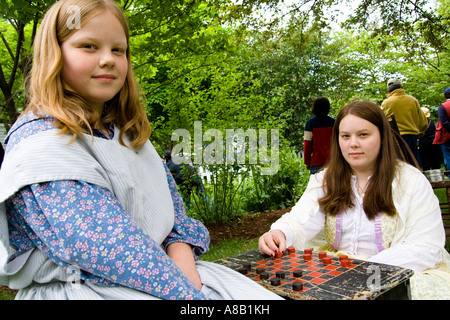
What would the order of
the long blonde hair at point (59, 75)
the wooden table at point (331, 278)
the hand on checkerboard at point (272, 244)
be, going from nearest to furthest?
the long blonde hair at point (59, 75), the wooden table at point (331, 278), the hand on checkerboard at point (272, 244)

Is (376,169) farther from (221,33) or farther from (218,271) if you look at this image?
(221,33)

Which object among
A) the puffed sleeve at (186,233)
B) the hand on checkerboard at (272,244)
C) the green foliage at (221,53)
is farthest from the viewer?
the green foliage at (221,53)

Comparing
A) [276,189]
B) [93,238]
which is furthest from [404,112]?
[93,238]

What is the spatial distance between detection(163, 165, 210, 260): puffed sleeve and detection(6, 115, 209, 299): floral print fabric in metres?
0.38

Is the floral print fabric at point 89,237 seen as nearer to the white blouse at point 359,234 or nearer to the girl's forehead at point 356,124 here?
the white blouse at point 359,234

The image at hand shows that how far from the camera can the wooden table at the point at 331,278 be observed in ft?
4.33

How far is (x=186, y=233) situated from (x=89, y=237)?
57 centimetres

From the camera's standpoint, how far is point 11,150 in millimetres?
1159

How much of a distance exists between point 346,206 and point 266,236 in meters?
0.76

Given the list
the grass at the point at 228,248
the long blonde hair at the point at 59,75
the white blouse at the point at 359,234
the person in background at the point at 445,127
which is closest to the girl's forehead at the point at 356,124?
the white blouse at the point at 359,234

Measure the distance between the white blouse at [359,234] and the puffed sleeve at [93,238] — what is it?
1.31 m

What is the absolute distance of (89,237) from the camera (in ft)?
3.49

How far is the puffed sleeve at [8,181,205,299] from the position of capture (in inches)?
42.0

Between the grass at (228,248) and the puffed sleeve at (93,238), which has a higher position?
the puffed sleeve at (93,238)
